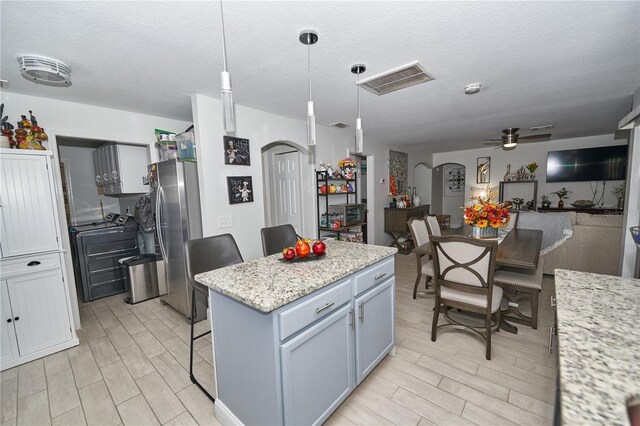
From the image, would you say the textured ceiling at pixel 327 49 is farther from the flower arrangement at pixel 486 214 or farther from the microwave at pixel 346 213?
the microwave at pixel 346 213

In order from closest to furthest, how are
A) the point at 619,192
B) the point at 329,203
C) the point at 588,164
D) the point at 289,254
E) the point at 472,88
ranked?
the point at 289,254 → the point at 472,88 → the point at 329,203 → the point at 619,192 → the point at 588,164

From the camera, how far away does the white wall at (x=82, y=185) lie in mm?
3986

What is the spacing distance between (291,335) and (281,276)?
338 mm

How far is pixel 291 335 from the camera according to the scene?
1249mm

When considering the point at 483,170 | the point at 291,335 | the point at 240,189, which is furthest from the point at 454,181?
the point at 291,335

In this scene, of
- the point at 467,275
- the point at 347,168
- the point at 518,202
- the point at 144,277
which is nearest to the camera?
the point at 467,275

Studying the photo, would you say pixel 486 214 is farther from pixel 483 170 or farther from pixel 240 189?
pixel 483 170

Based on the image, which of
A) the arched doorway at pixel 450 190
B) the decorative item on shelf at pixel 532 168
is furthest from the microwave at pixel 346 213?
the arched doorway at pixel 450 190

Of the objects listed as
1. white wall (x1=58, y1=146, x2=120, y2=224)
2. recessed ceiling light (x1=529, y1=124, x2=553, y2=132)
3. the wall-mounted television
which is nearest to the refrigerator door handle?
white wall (x1=58, y1=146, x2=120, y2=224)

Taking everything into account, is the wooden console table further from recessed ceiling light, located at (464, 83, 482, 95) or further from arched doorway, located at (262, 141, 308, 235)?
recessed ceiling light, located at (464, 83, 482, 95)

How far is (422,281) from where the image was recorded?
12.5 feet

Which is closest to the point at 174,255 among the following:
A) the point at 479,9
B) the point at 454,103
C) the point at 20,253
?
the point at 20,253

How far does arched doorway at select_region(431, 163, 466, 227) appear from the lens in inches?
338

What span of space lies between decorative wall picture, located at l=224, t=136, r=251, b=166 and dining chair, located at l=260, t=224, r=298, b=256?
3.21 ft
